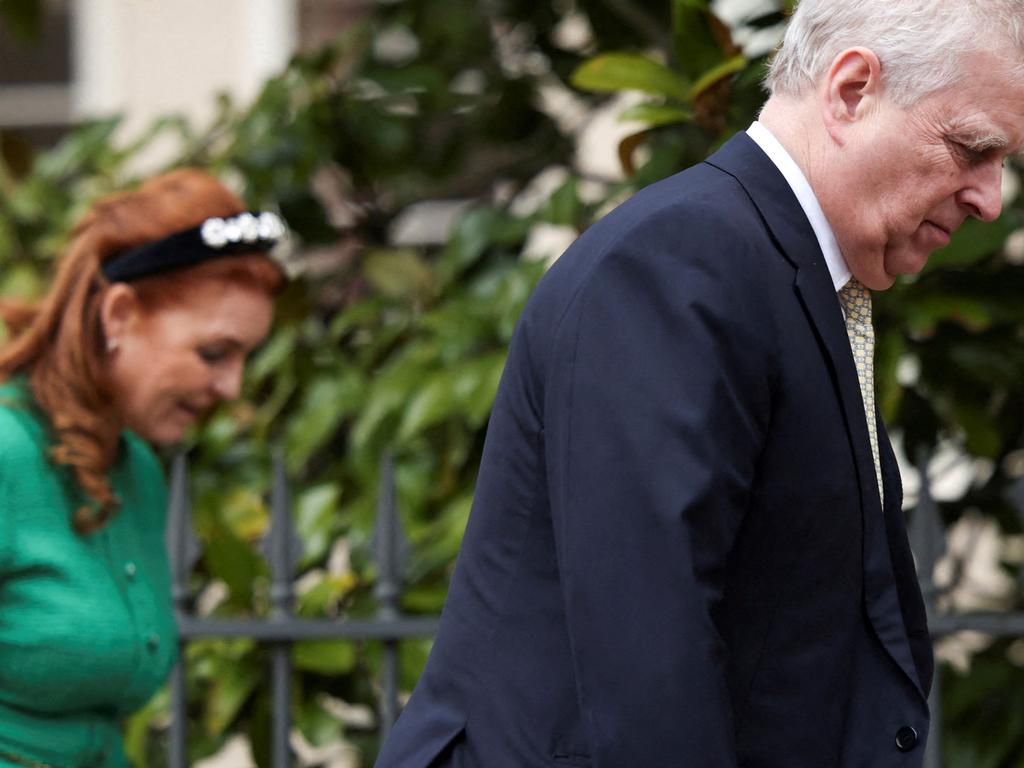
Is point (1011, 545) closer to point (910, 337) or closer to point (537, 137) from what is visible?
point (910, 337)

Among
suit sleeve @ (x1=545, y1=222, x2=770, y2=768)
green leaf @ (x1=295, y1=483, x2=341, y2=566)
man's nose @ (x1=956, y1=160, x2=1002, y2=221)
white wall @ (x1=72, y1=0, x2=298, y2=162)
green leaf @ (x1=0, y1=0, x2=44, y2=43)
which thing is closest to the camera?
suit sleeve @ (x1=545, y1=222, x2=770, y2=768)

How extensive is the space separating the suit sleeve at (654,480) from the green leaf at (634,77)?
1169mm

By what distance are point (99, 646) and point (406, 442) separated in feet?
3.19

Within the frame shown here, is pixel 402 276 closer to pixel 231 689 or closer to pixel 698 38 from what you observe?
pixel 231 689

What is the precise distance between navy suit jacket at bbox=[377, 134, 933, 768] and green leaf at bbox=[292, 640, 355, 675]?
141cm

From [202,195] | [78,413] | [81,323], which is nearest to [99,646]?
[78,413]

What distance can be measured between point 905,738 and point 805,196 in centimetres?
52

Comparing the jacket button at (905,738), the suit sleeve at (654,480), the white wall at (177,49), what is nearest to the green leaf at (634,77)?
the suit sleeve at (654,480)

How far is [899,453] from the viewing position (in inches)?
117

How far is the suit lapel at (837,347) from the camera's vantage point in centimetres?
142

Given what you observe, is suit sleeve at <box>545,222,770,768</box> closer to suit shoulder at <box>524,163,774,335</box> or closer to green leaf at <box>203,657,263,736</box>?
suit shoulder at <box>524,163,774,335</box>

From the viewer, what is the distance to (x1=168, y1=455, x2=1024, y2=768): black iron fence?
2.87m

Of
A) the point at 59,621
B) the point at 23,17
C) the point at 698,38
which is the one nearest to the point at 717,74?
the point at 698,38

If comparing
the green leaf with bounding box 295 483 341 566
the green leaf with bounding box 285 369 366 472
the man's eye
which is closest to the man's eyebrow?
the man's eye
